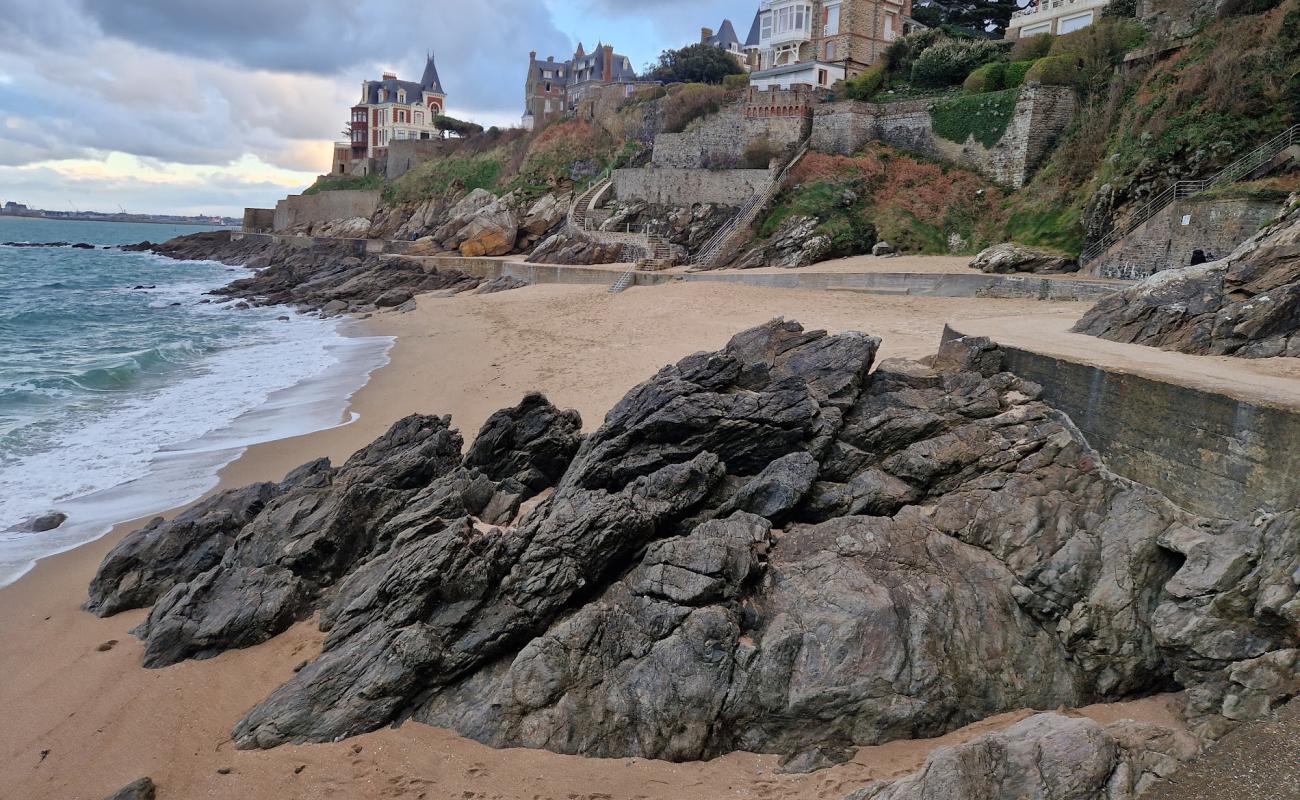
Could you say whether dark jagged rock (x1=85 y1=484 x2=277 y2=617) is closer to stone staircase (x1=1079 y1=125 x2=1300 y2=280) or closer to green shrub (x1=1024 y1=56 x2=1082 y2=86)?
stone staircase (x1=1079 y1=125 x2=1300 y2=280)

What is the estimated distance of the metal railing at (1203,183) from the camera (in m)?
16.9

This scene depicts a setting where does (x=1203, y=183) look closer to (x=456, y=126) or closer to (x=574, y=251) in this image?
(x=574, y=251)

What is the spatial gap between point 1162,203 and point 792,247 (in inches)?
424

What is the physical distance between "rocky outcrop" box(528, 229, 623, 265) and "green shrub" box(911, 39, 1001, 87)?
1369 centimetres

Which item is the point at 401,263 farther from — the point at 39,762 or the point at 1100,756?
the point at 1100,756

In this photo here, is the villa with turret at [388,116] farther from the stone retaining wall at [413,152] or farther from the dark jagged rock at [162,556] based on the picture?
the dark jagged rock at [162,556]

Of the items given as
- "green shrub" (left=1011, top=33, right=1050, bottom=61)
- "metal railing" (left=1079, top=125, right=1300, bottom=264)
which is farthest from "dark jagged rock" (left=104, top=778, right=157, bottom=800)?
"green shrub" (left=1011, top=33, right=1050, bottom=61)

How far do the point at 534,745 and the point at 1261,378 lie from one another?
26.3 feet

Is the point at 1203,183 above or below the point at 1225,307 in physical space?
above

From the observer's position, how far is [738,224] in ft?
93.0

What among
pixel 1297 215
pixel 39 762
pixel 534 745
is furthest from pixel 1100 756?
pixel 1297 215

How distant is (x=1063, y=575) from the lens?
7305 mm

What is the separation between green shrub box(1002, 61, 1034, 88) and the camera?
91.1 feet

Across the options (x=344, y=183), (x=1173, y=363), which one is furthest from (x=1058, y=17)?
(x=344, y=183)
